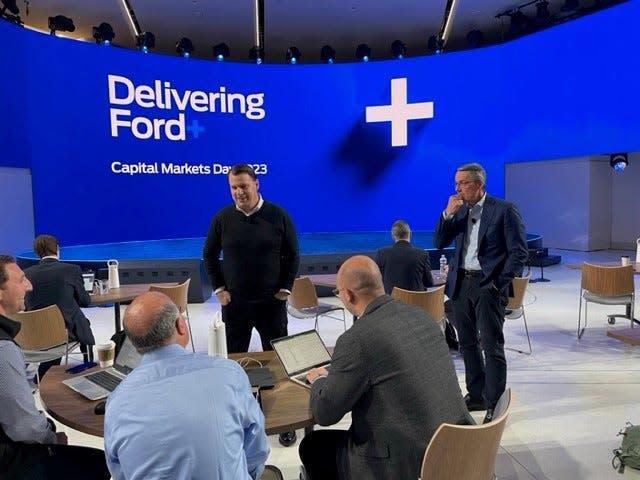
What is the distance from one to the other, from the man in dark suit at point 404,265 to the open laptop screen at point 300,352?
6.43 ft

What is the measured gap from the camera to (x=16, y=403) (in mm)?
1527

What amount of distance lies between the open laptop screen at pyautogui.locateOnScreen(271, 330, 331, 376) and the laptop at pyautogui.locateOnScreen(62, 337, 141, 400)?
21.1 inches

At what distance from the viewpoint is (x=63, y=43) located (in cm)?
837

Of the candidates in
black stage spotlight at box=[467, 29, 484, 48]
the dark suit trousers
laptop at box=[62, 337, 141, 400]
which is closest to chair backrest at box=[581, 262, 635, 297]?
the dark suit trousers

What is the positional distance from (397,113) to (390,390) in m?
9.60

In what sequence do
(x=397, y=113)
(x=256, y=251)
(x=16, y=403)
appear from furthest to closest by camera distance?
(x=397, y=113)
(x=256, y=251)
(x=16, y=403)

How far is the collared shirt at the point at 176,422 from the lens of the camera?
1.05 metres

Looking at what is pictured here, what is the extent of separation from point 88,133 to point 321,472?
27.3 feet

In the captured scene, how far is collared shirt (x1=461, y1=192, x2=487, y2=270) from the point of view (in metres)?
2.98

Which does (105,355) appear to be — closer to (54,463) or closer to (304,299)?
(54,463)

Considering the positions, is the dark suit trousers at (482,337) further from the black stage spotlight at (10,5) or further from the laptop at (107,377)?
the black stage spotlight at (10,5)

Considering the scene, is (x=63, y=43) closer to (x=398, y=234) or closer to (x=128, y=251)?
(x=128, y=251)

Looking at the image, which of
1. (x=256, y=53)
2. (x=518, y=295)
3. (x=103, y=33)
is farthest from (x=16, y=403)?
(x=256, y=53)

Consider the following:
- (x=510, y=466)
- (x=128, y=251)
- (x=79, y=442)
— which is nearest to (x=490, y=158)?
(x=128, y=251)
